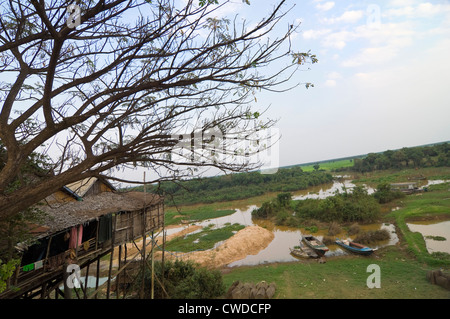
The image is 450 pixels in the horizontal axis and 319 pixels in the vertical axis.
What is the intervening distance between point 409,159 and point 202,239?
42053 mm

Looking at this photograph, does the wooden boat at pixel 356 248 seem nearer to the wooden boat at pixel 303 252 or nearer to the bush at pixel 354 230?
the wooden boat at pixel 303 252

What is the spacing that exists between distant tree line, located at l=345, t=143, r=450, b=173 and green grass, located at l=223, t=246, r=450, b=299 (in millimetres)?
36243

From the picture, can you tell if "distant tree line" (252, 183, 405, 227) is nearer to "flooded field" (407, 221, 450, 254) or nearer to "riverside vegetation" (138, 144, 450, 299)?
"riverside vegetation" (138, 144, 450, 299)

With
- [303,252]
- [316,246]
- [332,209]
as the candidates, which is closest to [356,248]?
[316,246]

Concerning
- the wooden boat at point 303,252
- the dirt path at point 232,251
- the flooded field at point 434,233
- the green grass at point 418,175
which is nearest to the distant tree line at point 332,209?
the flooded field at point 434,233

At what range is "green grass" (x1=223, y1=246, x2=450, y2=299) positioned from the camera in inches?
323

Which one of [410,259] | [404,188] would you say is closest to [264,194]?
[404,188]

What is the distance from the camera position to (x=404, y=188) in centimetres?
2675

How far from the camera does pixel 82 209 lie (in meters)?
6.40

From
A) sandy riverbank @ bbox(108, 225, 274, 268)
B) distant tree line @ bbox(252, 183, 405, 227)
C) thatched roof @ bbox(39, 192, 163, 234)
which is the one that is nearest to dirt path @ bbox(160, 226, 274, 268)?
sandy riverbank @ bbox(108, 225, 274, 268)

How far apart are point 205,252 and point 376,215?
13.7 m

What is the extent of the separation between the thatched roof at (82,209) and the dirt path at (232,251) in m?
7.62
